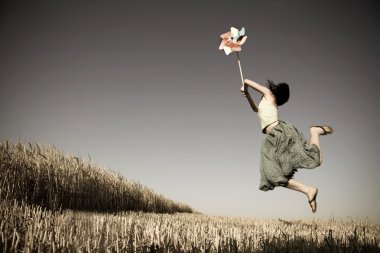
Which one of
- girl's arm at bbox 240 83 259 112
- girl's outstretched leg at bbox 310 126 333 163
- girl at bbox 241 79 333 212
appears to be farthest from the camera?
girl's arm at bbox 240 83 259 112

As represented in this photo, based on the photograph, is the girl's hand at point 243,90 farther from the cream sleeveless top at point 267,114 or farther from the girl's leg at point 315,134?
the girl's leg at point 315,134

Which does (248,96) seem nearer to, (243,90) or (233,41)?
(243,90)

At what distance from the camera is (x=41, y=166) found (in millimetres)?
6672

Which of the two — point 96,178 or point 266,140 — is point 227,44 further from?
point 96,178

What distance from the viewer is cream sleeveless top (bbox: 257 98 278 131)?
491cm

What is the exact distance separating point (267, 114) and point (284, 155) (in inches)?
27.1

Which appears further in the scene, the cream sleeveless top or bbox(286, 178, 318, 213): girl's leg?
the cream sleeveless top

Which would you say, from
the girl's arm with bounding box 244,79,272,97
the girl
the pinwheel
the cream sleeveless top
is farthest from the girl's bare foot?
the pinwheel

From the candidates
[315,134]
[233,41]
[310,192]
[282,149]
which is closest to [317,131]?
[315,134]

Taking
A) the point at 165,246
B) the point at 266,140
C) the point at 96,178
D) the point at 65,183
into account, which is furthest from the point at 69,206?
the point at 165,246

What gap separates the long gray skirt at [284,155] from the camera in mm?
4613

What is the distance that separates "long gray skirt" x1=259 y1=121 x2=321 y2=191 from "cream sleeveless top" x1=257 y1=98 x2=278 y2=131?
0.14m

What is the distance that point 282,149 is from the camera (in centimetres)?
Result: 472

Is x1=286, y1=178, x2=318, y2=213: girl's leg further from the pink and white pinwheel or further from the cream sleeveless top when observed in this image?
the pink and white pinwheel
